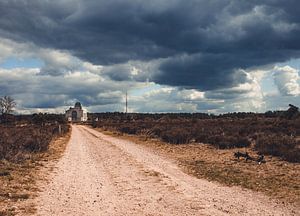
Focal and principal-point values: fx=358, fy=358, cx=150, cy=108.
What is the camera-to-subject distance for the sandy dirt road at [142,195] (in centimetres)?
834

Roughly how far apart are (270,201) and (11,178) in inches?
331

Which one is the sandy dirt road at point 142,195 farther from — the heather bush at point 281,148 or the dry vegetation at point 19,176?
the heather bush at point 281,148

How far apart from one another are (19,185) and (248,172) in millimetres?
8439

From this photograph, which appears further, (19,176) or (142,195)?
(19,176)

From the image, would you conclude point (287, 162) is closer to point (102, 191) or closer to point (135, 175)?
point (135, 175)

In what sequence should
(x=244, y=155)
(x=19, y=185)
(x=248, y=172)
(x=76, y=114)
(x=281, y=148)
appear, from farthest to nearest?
1. (x=76, y=114)
2. (x=281, y=148)
3. (x=244, y=155)
4. (x=248, y=172)
5. (x=19, y=185)

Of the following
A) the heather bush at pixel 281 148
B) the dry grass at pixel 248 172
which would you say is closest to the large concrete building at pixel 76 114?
the heather bush at pixel 281 148

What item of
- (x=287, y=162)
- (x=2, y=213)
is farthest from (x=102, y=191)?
(x=287, y=162)

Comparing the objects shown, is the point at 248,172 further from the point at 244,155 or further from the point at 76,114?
the point at 76,114

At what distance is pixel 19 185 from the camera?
37.1 feet

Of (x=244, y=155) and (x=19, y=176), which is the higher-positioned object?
(x=244, y=155)

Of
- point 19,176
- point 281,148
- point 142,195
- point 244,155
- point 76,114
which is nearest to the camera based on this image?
point 142,195

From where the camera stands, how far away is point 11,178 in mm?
12250

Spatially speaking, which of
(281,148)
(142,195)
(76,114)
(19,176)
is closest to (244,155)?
(281,148)
